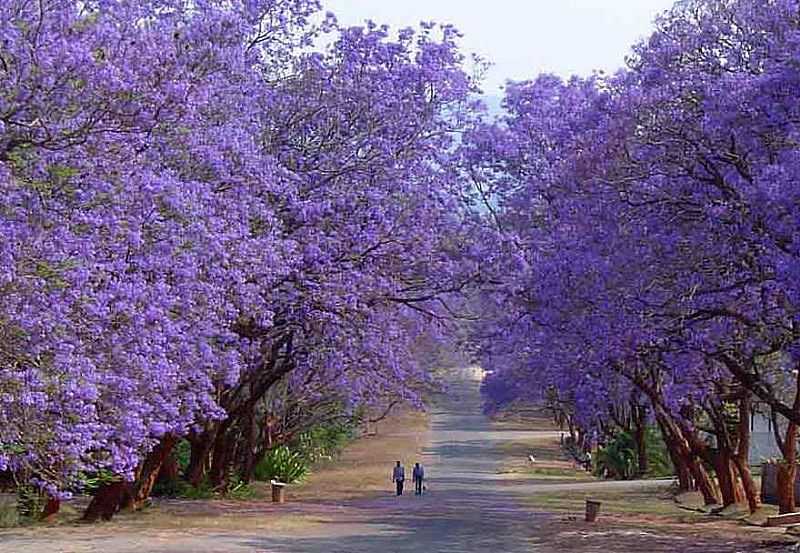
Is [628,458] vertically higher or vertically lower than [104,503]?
higher

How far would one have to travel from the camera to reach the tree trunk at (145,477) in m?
22.4

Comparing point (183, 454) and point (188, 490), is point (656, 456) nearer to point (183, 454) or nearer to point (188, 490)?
point (183, 454)

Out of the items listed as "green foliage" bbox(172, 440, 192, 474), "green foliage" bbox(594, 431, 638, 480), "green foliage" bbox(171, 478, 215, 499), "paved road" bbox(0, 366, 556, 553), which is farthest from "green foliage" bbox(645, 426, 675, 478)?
"green foliage" bbox(171, 478, 215, 499)

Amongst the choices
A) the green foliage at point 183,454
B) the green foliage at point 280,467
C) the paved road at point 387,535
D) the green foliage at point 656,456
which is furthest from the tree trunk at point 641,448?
the green foliage at point 183,454

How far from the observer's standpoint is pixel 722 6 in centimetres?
1527

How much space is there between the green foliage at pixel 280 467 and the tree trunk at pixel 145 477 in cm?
1270

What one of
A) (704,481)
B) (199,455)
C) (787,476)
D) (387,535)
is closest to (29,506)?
(387,535)

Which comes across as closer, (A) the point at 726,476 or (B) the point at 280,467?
(A) the point at 726,476

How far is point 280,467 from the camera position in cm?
3809

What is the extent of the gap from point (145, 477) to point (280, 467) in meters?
14.7

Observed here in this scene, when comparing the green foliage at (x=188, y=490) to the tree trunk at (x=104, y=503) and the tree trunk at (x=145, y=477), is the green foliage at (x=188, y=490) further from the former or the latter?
the tree trunk at (x=104, y=503)

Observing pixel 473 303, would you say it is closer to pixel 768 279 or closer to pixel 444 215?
pixel 444 215

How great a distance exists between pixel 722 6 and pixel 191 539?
10746 mm

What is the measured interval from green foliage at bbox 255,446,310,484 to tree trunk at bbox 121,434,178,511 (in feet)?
41.7
